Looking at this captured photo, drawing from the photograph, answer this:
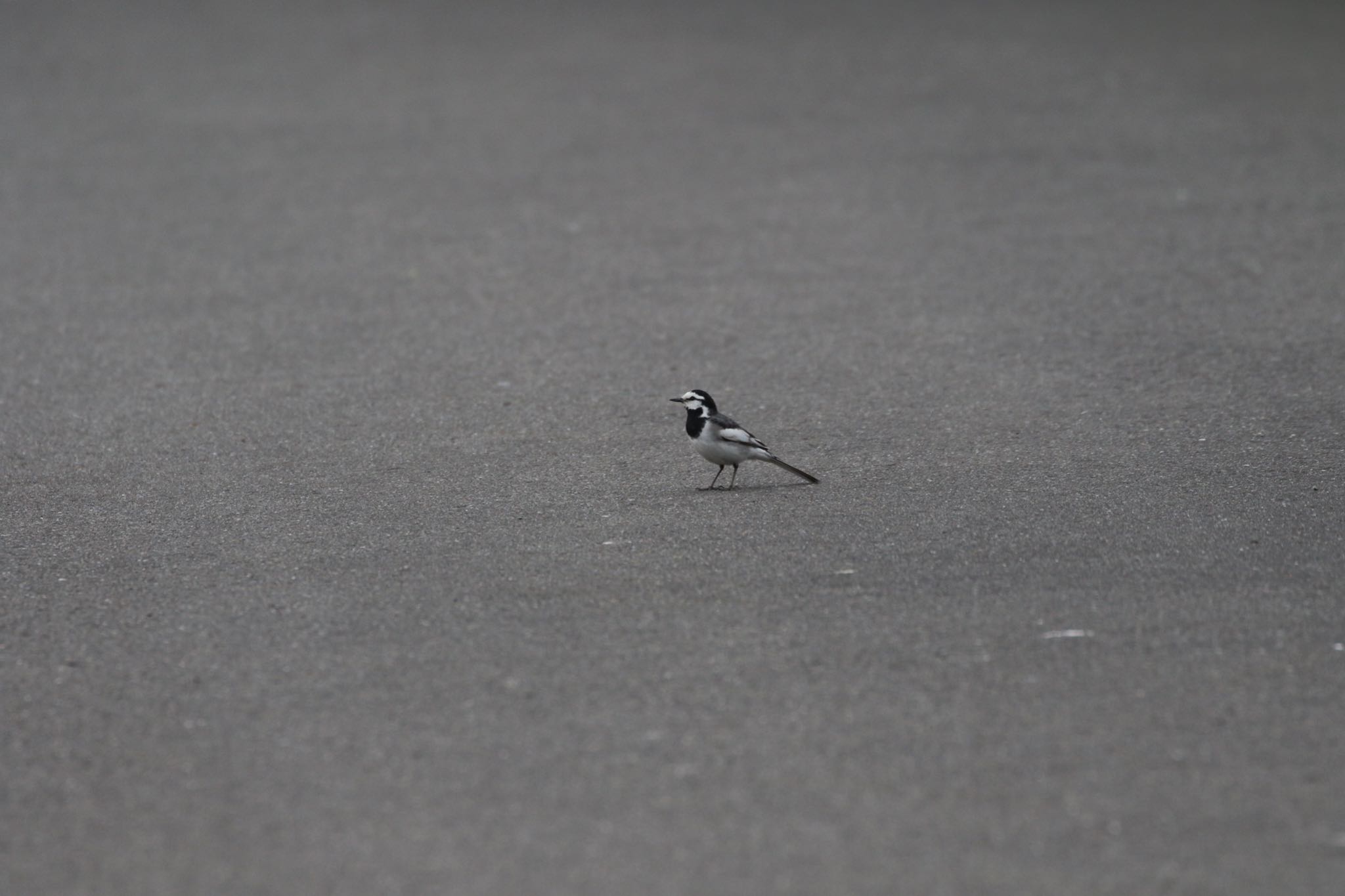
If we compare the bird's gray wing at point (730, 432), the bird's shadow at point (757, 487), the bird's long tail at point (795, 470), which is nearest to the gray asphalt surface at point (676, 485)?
the bird's shadow at point (757, 487)

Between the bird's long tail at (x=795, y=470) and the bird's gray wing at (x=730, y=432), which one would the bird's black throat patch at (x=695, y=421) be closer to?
the bird's gray wing at (x=730, y=432)

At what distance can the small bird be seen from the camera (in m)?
8.05

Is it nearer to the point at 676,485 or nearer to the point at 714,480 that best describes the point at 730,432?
the point at 714,480

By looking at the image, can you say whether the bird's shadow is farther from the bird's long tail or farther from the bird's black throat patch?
the bird's black throat patch

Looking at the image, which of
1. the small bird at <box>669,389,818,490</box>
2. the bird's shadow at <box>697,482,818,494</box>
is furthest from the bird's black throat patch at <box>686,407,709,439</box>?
the bird's shadow at <box>697,482,818,494</box>

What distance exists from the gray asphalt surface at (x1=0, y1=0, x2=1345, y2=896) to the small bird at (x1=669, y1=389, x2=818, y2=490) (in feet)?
0.74

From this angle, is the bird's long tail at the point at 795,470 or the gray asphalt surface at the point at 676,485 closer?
the gray asphalt surface at the point at 676,485

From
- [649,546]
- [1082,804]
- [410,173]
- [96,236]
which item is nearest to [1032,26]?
[410,173]

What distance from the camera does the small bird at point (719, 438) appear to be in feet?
26.4

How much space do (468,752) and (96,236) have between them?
10254 millimetres

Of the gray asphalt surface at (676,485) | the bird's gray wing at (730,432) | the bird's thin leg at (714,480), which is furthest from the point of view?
the bird's thin leg at (714,480)

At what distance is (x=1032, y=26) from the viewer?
A: 71.7 feet

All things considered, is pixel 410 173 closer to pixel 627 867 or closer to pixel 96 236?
pixel 96 236

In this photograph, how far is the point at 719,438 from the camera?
8.07m
